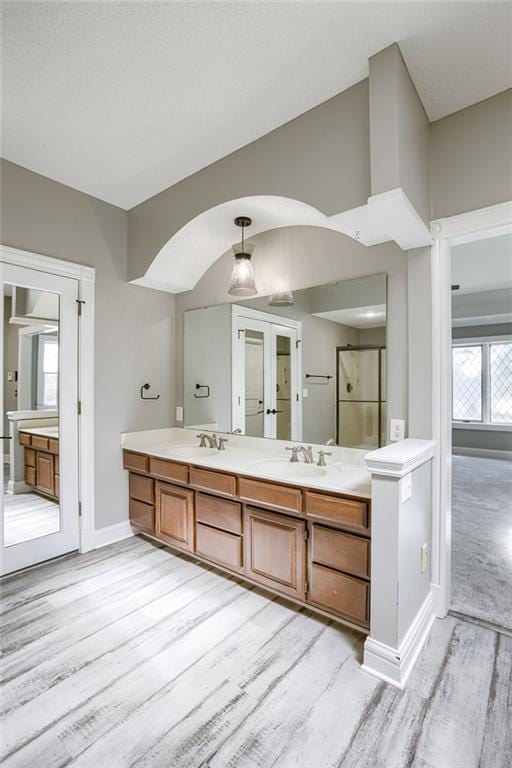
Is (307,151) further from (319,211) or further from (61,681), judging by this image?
(61,681)

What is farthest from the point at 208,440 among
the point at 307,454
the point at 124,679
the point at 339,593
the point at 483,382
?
the point at 483,382

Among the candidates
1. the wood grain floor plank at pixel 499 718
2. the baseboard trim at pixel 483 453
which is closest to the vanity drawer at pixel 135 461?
the wood grain floor plank at pixel 499 718

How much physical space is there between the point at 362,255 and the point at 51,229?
2.19m

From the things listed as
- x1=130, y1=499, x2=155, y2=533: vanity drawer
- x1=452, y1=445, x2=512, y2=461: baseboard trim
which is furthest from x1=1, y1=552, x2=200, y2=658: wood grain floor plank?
x1=452, y1=445, x2=512, y2=461: baseboard trim

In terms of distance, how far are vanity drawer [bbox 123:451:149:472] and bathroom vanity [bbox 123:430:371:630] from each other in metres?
0.01

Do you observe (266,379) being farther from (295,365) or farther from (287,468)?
(287,468)

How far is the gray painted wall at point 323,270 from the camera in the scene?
2.17 metres

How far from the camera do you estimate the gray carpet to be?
2.20 m

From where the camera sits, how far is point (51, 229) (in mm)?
2695

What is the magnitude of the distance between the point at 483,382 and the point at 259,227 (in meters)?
6.02

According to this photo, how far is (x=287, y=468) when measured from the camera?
8.06 ft

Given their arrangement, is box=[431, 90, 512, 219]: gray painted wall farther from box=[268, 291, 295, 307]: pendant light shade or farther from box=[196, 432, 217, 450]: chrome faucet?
box=[196, 432, 217, 450]: chrome faucet

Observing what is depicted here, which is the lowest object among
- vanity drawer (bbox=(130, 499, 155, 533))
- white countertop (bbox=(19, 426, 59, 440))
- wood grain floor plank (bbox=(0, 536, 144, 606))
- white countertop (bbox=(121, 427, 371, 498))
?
wood grain floor plank (bbox=(0, 536, 144, 606))

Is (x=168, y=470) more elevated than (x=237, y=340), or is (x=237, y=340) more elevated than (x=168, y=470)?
(x=237, y=340)
